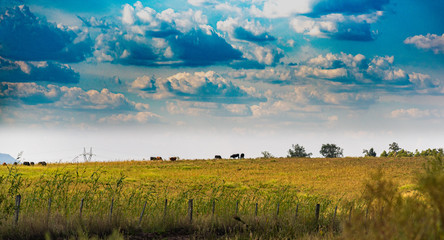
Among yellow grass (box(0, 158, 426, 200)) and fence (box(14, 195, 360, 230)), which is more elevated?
yellow grass (box(0, 158, 426, 200))

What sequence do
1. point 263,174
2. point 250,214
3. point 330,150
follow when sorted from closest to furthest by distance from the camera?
point 250,214 → point 263,174 → point 330,150

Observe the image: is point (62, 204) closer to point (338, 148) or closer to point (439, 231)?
point (439, 231)

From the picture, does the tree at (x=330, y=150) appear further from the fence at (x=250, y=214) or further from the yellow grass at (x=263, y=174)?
the fence at (x=250, y=214)

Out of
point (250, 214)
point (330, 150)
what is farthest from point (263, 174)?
point (330, 150)

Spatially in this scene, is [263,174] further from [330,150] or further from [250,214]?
[330,150]

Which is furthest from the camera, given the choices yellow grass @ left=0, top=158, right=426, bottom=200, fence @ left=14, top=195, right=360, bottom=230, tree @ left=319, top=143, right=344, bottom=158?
tree @ left=319, top=143, right=344, bottom=158

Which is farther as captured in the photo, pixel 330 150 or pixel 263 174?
pixel 330 150

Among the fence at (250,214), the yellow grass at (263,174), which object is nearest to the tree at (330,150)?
the yellow grass at (263,174)

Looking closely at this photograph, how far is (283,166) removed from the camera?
6469cm

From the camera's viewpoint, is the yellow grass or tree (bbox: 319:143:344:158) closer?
the yellow grass

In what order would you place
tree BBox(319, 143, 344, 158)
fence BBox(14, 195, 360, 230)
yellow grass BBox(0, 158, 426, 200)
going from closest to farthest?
fence BBox(14, 195, 360, 230)
yellow grass BBox(0, 158, 426, 200)
tree BBox(319, 143, 344, 158)

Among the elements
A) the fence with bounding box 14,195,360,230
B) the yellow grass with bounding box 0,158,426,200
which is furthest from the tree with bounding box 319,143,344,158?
the fence with bounding box 14,195,360,230

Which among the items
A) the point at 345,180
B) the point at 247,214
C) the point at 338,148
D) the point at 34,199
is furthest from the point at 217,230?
the point at 338,148

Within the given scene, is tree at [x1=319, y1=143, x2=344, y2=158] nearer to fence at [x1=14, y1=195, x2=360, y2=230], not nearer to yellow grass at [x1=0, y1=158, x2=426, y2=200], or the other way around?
yellow grass at [x1=0, y1=158, x2=426, y2=200]
